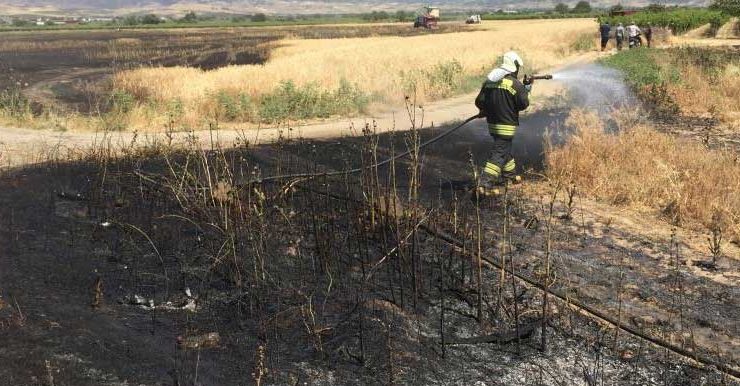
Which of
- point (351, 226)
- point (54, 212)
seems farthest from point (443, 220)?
point (54, 212)

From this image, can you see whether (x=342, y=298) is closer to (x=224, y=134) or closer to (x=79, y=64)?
(x=224, y=134)

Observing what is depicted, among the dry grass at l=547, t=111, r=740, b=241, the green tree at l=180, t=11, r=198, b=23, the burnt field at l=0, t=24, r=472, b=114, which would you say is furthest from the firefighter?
the green tree at l=180, t=11, r=198, b=23

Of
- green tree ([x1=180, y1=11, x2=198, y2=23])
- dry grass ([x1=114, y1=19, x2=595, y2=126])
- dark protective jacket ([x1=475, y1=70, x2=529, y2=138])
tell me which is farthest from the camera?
green tree ([x1=180, y1=11, x2=198, y2=23])

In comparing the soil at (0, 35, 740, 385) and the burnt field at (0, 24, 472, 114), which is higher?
the burnt field at (0, 24, 472, 114)

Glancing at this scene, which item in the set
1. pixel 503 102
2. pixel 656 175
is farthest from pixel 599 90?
pixel 503 102

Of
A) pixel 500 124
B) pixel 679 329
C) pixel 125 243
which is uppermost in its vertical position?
pixel 500 124

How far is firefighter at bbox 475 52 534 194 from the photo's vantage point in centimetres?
783

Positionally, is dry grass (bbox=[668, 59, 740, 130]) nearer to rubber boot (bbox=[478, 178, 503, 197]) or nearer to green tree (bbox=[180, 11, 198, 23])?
rubber boot (bbox=[478, 178, 503, 197])

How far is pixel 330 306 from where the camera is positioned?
5.22m

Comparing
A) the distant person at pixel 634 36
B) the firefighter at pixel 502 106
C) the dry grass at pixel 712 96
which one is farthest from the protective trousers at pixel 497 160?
the distant person at pixel 634 36

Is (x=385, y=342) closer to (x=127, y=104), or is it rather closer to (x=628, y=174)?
(x=628, y=174)

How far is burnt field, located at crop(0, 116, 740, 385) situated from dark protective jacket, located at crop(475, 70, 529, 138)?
111cm

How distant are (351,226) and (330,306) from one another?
180 centimetres

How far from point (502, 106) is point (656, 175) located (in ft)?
7.65
